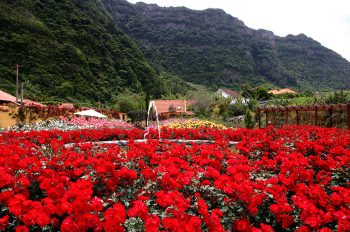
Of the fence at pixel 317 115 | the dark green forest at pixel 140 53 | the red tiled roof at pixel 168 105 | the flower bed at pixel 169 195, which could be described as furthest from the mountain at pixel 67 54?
the flower bed at pixel 169 195

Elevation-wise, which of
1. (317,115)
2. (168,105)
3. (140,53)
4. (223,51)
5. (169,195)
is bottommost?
(169,195)

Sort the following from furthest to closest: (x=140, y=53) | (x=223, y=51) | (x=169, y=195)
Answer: (x=223, y=51) < (x=140, y=53) < (x=169, y=195)

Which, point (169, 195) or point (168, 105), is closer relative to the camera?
point (169, 195)

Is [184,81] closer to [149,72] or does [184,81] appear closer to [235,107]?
[149,72]

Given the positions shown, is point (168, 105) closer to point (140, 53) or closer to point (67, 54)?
point (67, 54)

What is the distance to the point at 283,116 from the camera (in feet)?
66.7

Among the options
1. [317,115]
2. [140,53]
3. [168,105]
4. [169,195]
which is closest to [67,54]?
[168,105]

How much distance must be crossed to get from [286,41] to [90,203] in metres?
128

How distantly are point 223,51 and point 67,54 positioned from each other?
5803 cm

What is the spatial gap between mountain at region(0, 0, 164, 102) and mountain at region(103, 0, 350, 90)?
812 inches

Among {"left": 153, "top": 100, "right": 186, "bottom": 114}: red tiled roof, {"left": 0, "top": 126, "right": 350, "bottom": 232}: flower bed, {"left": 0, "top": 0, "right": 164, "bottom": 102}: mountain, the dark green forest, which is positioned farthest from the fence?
{"left": 0, "top": 0, "right": 164, "bottom": 102}: mountain

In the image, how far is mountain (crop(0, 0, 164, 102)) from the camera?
46.2 meters

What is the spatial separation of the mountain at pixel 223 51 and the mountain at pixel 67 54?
2064 cm

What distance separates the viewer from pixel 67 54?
5319cm
